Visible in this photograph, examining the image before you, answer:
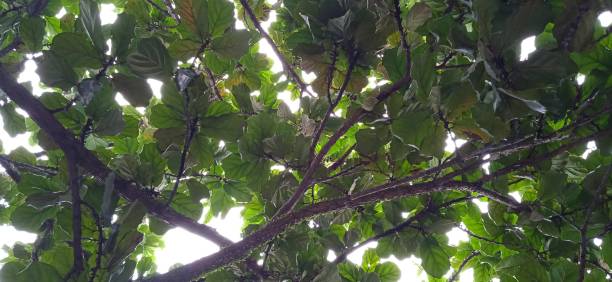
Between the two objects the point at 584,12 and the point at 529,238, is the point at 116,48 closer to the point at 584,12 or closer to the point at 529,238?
the point at 584,12

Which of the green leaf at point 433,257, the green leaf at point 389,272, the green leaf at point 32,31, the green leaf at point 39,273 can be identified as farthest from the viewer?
the green leaf at point 389,272

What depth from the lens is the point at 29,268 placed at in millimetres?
1063

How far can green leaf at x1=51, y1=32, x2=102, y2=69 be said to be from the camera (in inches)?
49.0

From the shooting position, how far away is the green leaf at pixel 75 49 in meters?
1.24

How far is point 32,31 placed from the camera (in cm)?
141

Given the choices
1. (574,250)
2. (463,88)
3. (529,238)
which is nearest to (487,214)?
(529,238)

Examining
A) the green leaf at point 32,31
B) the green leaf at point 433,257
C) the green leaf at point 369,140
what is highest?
the green leaf at point 32,31

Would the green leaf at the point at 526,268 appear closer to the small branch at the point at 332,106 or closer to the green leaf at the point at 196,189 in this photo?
the small branch at the point at 332,106

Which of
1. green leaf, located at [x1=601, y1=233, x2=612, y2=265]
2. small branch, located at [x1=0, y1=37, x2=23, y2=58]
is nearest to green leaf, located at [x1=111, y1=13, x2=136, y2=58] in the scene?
small branch, located at [x1=0, y1=37, x2=23, y2=58]

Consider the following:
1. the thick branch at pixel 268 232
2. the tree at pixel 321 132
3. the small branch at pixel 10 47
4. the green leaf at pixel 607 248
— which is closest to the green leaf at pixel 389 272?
the tree at pixel 321 132

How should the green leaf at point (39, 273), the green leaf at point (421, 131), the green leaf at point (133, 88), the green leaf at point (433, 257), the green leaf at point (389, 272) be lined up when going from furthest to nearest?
1. the green leaf at point (389, 272)
2. the green leaf at point (433, 257)
3. the green leaf at point (133, 88)
4. the green leaf at point (421, 131)
5. the green leaf at point (39, 273)

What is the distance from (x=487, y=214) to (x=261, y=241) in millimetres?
963

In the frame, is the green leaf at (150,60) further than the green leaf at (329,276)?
No

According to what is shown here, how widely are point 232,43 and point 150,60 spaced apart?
248 millimetres
